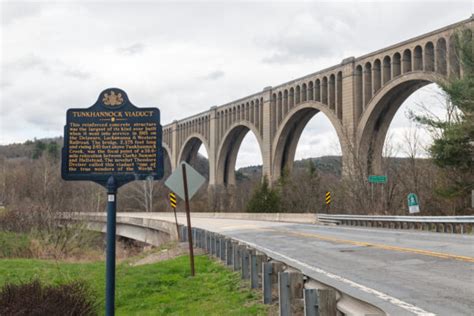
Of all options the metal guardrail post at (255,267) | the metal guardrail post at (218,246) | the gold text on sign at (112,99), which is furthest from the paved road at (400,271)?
the gold text on sign at (112,99)

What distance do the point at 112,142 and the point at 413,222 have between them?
18.8m

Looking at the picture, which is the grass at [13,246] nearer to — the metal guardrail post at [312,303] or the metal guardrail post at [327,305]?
the metal guardrail post at [312,303]

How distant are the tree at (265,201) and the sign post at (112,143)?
2176 inches

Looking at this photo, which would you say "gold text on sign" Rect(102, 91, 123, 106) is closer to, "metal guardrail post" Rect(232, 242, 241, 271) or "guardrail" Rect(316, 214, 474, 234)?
"metal guardrail post" Rect(232, 242, 241, 271)

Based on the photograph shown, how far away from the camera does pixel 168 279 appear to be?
11.9m

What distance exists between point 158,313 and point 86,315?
3.87 feet

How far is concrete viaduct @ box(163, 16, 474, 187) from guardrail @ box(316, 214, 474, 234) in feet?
29.7

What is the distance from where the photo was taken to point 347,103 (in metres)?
48.6

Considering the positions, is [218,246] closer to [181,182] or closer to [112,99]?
[181,182]

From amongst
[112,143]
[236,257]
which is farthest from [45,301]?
[236,257]

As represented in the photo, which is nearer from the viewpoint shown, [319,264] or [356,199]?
[319,264]

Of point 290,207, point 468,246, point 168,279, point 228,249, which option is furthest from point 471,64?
point 290,207

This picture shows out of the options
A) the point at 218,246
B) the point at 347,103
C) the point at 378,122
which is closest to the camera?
the point at 218,246

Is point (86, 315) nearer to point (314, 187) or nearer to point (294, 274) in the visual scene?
point (294, 274)
